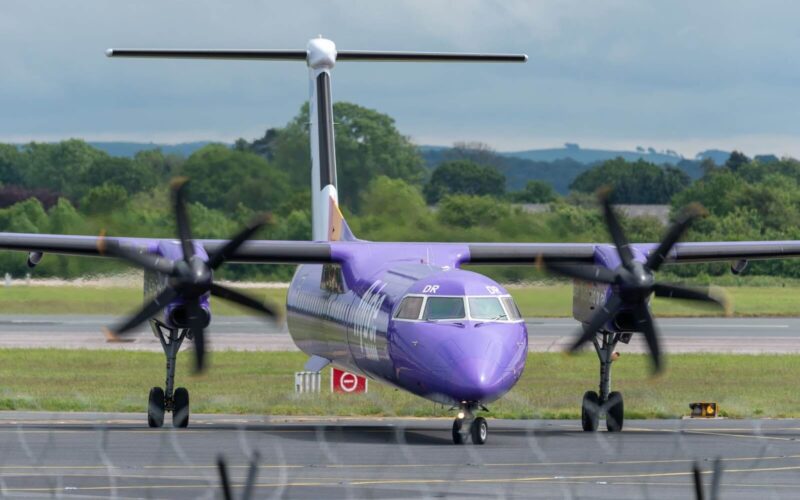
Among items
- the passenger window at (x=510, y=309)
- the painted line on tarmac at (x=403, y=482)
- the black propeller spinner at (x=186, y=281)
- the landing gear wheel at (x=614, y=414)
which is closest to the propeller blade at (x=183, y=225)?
the black propeller spinner at (x=186, y=281)

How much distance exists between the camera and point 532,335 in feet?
176

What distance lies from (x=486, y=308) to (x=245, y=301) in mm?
4792

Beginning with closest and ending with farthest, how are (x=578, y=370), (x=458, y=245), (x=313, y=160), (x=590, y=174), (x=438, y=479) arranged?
1. (x=438, y=479)
2. (x=458, y=245)
3. (x=313, y=160)
4. (x=578, y=370)
5. (x=590, y=174)

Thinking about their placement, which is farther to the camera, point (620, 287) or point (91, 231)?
point (91, 231)

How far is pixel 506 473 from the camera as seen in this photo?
19.0 m

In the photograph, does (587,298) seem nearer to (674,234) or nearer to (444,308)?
(674,234)

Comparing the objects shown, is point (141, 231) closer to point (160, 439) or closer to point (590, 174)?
point (160, 439)

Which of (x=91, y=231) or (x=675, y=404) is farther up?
(x=91, y=231)

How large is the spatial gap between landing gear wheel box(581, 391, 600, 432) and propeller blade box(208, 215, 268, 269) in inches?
283

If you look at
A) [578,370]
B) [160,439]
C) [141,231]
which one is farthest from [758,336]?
[160,439]

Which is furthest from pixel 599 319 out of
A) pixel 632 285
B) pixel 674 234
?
pixel 674 234

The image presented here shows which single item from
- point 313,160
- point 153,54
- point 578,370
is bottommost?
point 578,370

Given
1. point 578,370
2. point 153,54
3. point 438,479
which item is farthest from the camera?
point 578,370

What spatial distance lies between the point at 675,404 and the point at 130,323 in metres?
14.3
